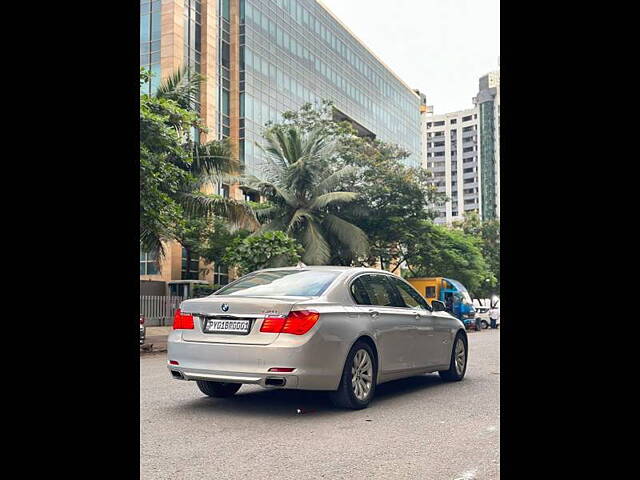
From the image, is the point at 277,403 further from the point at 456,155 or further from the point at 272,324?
the point at 456,155

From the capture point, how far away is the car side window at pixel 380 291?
25.1ft

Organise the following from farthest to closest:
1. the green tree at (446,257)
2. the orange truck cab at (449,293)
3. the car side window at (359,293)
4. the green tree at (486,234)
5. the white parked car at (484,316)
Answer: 1. the green tree at (486,234)
2. the green tree at (446,257)
3. the white parked car at (484,316)
4. the orange truck cab at (449,293)
5. the car side window at (359,293)

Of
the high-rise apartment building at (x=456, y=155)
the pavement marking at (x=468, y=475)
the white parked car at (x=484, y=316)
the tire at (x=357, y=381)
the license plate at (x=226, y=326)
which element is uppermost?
the high-rise apartment building at (x=456, y=155)

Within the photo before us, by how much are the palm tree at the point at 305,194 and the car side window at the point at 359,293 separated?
18838 mm

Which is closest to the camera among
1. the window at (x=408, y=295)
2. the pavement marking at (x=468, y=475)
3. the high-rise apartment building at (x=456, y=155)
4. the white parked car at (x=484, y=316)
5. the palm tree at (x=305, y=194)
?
the pavement marking at (x=468, y=475)

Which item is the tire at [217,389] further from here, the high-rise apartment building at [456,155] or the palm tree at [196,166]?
the high-rise apartment building at [456,155]

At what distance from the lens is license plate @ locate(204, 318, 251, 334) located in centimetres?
650

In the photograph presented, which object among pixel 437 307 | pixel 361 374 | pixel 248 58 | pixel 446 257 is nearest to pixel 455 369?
pixel 437 307

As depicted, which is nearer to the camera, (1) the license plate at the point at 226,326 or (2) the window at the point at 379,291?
(1) the license plate at the point at 226,326

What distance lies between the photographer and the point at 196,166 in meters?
22.3

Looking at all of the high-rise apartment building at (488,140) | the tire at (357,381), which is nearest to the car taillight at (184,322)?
the tire at (357,381)

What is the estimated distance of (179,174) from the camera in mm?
17906
